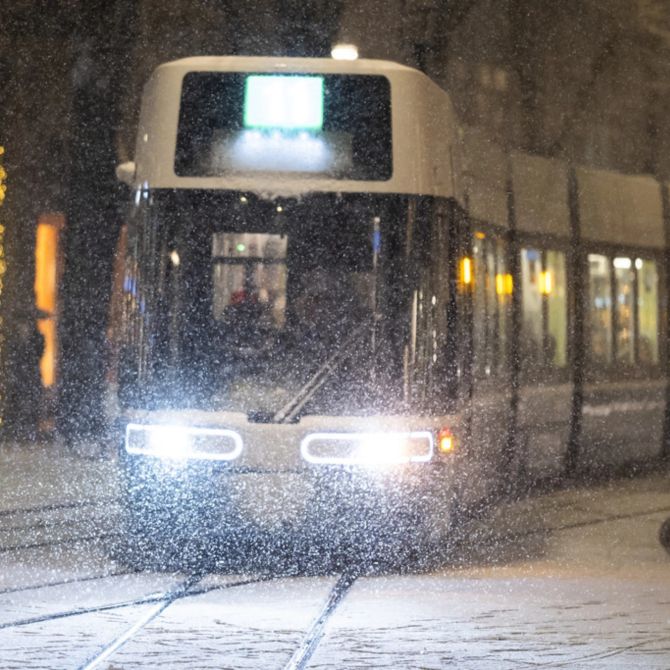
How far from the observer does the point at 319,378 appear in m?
10.4

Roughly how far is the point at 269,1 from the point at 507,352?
13450 millimetres

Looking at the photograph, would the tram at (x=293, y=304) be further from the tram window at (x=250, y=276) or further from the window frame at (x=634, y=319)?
the window frame at (x=634, y=319)

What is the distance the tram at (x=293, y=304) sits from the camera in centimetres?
1035

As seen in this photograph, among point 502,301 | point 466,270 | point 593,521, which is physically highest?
point 466,270

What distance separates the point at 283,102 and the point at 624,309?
6.67 m

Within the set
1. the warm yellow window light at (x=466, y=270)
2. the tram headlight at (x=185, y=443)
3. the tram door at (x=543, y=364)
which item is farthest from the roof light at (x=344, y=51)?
the tram headlight at (x=185, y=443)

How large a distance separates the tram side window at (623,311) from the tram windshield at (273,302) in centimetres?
570

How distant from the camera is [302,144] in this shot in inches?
419

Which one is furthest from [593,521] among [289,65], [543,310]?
[289,65]

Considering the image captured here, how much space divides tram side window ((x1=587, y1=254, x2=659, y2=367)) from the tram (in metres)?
5.04

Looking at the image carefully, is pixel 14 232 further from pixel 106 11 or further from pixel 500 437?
pixel 500 437

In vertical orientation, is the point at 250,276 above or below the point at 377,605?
above

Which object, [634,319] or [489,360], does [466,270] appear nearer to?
[489,360]

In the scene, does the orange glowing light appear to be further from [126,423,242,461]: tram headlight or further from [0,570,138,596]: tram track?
[0,570,138,596]: tram track
